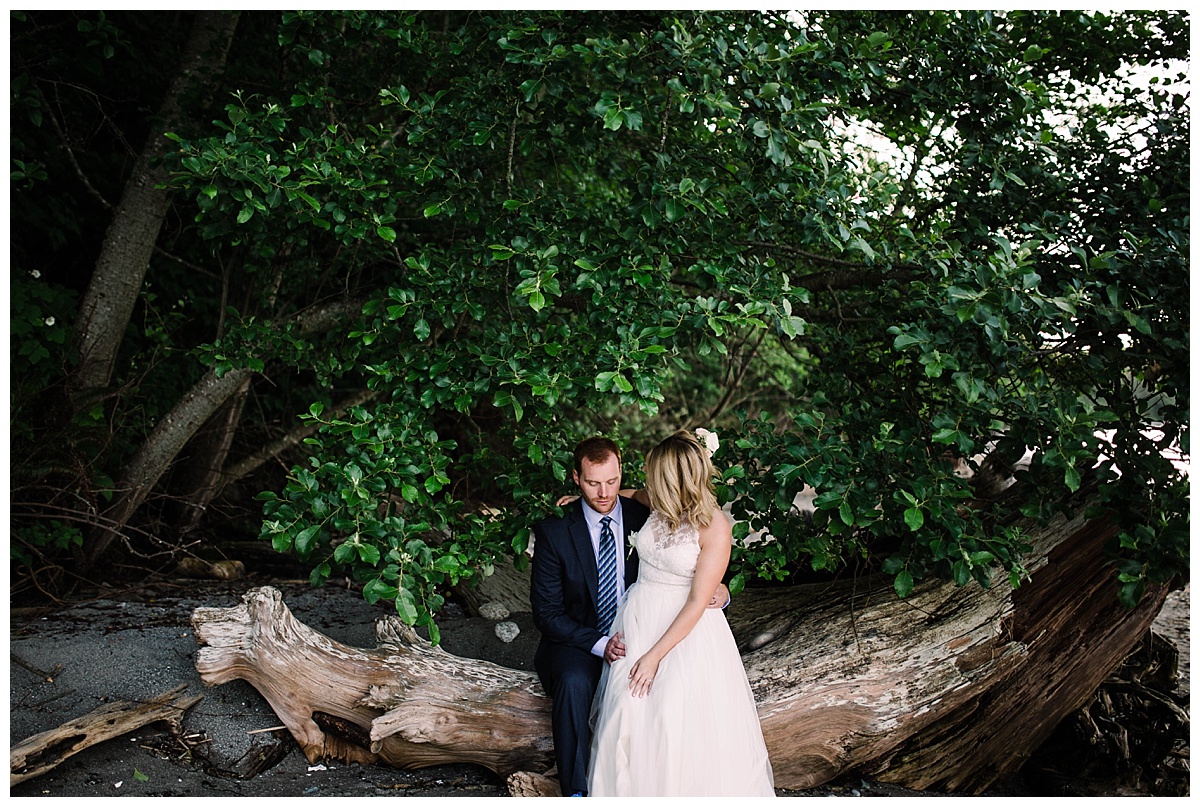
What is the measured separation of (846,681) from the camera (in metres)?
3.83

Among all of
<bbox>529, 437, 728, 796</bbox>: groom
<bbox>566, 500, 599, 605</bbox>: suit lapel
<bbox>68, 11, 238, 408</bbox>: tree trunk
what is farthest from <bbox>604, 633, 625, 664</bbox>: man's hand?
<bbox>68, 11, 238, 408</bbox>: tree trunk

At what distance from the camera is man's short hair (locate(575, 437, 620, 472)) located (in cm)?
350

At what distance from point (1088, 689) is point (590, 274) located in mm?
3166

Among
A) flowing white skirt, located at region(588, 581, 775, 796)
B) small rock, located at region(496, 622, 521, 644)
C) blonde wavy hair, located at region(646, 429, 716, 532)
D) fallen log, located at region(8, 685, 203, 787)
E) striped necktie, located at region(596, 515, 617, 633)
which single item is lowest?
fallen log, located at region(8, 685, 203, 787)

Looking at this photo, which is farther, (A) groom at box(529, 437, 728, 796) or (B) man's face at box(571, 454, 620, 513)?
(B) man's face at box(571, 454, 620, 513)

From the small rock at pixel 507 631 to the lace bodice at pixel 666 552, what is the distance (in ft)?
5.82

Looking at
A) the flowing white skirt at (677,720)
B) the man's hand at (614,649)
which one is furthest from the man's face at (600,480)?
the man's hand at (614,649)

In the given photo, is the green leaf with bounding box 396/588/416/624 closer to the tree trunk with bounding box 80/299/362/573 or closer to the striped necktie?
the striped necktie

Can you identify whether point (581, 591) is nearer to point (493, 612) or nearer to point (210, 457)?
point (493, 612)

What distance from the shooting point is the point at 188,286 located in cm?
651

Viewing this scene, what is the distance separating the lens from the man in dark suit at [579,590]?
3.38m

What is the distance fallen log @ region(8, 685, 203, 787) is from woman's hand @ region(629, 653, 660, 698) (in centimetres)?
211

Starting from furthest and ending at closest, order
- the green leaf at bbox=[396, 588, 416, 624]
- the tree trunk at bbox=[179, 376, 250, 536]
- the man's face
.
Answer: the tree trunk at bbox=[179, 376, 250, 536], the man's face, the green leaf at bbox=[396, 588, 416, 624]
